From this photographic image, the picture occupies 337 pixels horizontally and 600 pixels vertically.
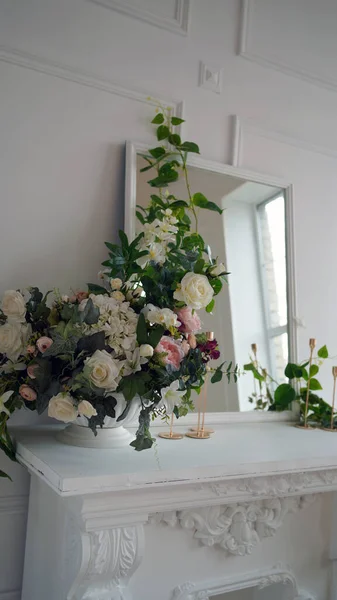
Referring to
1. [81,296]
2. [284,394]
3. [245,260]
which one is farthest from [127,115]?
[284,394]

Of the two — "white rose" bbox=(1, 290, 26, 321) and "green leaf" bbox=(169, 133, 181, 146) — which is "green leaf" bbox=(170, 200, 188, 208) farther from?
"white rose" bbox=(1, 290, 26, 321)

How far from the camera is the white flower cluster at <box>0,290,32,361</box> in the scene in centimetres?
140

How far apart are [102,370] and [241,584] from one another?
92 cm

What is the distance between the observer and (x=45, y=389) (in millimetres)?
1309

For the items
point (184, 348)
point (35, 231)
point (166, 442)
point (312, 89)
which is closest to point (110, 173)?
point (35, 231)

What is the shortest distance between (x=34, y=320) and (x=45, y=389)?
23 cm

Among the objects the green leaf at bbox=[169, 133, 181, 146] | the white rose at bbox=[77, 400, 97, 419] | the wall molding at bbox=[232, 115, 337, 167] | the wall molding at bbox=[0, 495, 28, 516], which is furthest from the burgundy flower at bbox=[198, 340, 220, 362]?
the wall molding at bbox=[232, 115, 337, 167]

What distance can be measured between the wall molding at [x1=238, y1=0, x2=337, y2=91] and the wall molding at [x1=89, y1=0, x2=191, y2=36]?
0.28 m

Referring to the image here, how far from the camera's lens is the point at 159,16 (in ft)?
6.76

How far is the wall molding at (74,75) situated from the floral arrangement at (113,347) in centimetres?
72

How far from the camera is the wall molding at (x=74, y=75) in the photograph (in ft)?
5.81

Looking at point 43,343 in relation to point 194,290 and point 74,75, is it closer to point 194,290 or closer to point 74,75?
point 194,290

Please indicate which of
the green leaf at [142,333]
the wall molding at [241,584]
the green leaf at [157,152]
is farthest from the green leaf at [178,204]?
the wall molding at [241,584]

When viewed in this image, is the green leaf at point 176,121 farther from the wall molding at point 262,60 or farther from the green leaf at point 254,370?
the green leaf at point 254,370
